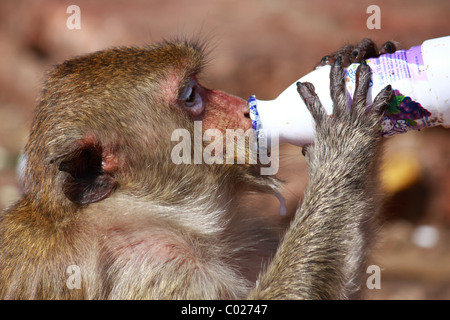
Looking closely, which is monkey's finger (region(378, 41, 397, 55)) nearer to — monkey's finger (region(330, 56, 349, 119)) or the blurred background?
monkey's finger (region(330, 56, 349, 119))

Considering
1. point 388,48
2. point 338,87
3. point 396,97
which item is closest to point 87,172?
point 338,87

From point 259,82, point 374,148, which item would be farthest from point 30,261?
point 259,82

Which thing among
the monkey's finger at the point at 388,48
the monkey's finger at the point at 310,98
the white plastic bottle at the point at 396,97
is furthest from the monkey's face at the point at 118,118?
the monkey's finger at the point at 388,48

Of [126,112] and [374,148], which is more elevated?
[126,112]

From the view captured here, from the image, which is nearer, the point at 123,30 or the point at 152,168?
the point at 152,168

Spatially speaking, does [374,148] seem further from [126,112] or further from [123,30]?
[123,30]

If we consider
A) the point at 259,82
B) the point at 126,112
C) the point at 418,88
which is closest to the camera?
the point at 418,88

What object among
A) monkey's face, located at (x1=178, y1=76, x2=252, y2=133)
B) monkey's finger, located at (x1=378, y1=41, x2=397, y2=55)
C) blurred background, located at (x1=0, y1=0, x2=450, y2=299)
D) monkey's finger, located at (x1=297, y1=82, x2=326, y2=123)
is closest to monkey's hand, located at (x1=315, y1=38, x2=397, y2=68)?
monkey's finger, located at (x1=378, y1=41, x2=397, y2=55)

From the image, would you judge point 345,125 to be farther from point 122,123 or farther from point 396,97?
point 122,123
